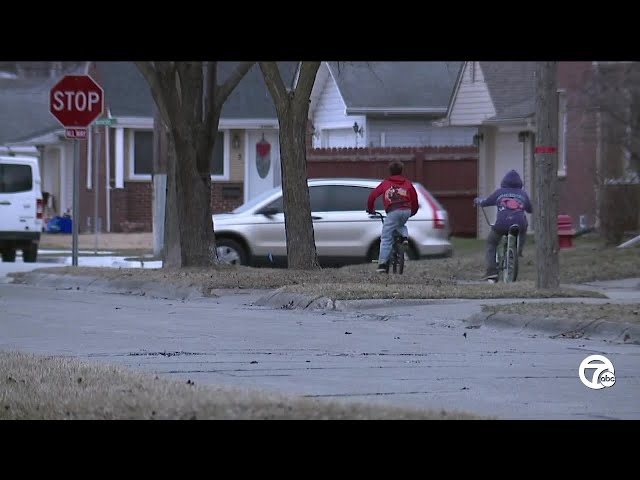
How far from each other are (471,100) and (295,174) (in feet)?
45.8

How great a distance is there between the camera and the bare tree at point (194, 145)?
64.0ft

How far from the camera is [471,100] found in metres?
32.4

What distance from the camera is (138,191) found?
38969 mm

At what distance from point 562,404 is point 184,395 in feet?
8.71

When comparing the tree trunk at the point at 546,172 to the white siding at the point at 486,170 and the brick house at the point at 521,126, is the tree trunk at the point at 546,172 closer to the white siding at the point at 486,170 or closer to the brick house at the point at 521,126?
the brick house at the point at 521,126

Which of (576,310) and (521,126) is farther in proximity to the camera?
(521,126)

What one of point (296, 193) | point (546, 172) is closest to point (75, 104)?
point (296, 193)

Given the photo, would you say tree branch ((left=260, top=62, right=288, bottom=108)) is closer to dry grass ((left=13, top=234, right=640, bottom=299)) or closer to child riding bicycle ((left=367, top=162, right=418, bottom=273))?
child riding bicycle ((left=367, top=162, right=418, bottom=273))

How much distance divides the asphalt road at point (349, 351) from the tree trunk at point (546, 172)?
1171mm

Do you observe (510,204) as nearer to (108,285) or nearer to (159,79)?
(159,79)

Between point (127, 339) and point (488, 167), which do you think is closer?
point (127, 339)
